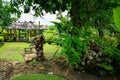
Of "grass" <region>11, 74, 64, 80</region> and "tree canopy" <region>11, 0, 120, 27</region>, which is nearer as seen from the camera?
"grass" <region>11, 74, 64, 80</region>

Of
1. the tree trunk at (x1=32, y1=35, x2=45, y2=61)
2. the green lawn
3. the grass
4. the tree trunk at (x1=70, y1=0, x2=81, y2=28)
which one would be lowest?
the green lawn

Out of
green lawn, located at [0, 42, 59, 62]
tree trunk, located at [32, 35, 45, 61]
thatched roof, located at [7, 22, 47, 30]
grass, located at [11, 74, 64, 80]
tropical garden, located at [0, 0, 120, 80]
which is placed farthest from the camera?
thatched roof, located at [7, 22, 47, 30]

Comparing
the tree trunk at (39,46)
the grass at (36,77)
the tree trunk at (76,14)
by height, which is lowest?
the grass at (36,77)

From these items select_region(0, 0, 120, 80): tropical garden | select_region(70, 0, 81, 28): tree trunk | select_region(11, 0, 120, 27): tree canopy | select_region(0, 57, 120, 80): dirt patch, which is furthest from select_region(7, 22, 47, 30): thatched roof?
select_region(0, 57, 120, 80): dirt patch

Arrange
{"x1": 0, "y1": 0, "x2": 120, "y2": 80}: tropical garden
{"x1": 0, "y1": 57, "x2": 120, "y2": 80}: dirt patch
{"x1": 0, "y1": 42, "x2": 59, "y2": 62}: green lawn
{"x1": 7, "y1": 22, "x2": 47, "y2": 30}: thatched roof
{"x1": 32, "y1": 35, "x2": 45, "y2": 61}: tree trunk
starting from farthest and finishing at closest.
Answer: {"x1": 7, "y1": 22, "x2": 47, "y2": 30}: thatched roof
{"x1": 0, "y1": 42, "x2": 59, "y2": 62}: green lawn
{"x1": 32, "y1": 35, "x2": 45, "y2": 61}: tree trunk
{"x1": 0, "y1": 57, "x2": 120, "y2": 80}: dirt patch
{"x1": 0, "y1": 0, "x2": 120, "y2": 80}: tropical garden

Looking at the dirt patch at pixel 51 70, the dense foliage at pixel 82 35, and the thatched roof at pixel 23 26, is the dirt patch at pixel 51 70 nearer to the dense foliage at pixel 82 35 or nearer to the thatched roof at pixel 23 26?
the dense foliage at pixel 82 35

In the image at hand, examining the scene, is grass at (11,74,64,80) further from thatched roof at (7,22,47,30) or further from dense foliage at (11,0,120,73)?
thatched roof at (7,22,47,30)

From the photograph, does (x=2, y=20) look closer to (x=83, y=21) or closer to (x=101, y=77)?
(x=83, y=21)

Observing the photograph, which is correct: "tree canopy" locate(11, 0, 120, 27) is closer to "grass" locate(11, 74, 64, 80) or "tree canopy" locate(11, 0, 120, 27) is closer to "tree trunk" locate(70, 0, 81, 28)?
"tree trunk" locate(70, 0, 81, 28)

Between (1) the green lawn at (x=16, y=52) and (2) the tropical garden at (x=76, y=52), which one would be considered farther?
(1) the green lawn at (x=16, y=52)

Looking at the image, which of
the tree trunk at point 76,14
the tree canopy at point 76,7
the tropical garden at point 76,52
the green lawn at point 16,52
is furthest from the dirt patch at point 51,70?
the green lawn at point 16,52

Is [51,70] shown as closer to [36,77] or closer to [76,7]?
[36,77]

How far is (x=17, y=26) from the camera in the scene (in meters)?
29.5

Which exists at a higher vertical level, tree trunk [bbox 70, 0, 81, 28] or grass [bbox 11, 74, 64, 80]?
tree trunk [bbox 70, 0, 81, 28]
